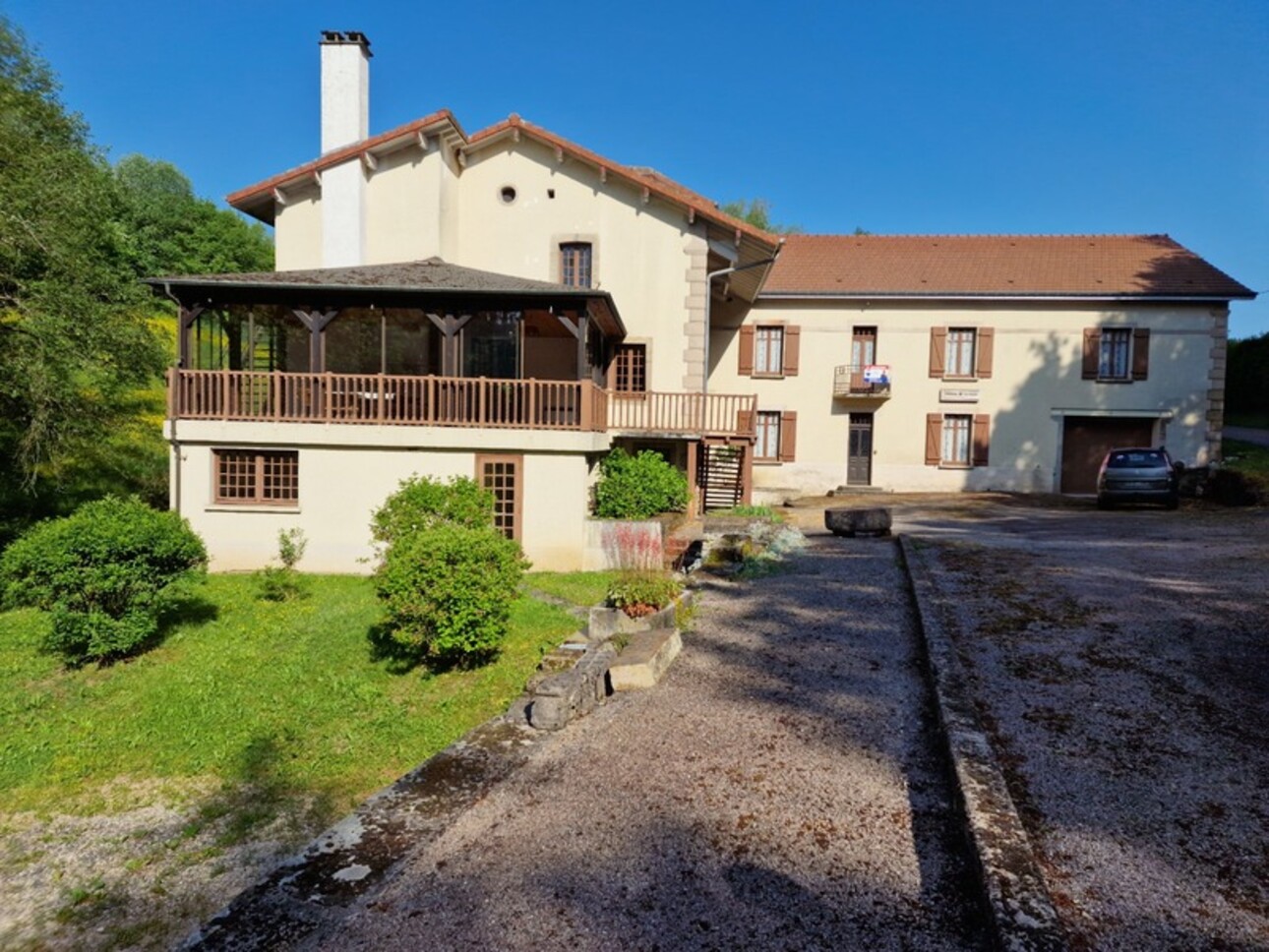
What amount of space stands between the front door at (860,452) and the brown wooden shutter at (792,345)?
2521 millimetres

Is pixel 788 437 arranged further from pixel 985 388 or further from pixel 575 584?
pixel 575 584

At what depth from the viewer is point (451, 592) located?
25.4ft

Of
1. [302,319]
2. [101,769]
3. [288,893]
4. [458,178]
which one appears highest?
[458,178]

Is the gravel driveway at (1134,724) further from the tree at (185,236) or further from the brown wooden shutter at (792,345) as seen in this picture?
the tree at (185,236)

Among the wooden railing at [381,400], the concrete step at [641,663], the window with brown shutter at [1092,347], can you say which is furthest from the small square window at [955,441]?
the concrete step at [641,663]

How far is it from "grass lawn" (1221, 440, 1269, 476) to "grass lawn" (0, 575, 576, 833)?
64.6 feet

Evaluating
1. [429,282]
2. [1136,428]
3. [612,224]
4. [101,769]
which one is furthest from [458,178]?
[1136,428]

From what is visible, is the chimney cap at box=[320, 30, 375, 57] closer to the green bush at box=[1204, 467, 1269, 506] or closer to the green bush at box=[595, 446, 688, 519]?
the green bush at box=[595, 446, 688, 519]

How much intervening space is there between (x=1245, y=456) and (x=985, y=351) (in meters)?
8.07

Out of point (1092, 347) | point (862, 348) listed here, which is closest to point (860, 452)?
point (862, 348)

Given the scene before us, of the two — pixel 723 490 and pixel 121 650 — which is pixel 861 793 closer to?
pixel 121 650

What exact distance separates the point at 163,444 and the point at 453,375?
1134 cm

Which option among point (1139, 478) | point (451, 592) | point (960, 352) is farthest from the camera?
point (960, 352)

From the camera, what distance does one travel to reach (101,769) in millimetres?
6391
